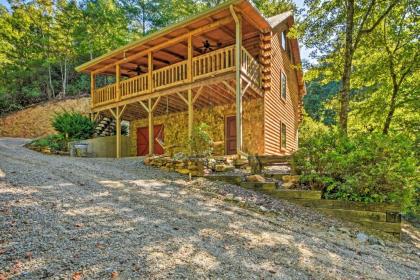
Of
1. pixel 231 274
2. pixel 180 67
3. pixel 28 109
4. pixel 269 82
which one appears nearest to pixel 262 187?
pixel 231 274

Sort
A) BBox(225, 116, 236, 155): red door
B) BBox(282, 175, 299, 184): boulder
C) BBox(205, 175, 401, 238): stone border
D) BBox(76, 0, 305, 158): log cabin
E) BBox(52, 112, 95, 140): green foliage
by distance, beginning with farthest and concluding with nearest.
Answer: BBox(52, 112, 95, 140): green foliage
BBox(225, 116, 236, 155): red door
BBox(76, 0, 305, 158): log cabin
BBox(282, 175, 299, 184): boulder
BBox(205, 175, 401, 238): stone border

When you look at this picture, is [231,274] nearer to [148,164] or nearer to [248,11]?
[148,164]

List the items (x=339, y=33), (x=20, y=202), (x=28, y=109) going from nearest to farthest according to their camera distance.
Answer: (x=20, y=202) < (x=339, y=33) < (x=28, y=109)

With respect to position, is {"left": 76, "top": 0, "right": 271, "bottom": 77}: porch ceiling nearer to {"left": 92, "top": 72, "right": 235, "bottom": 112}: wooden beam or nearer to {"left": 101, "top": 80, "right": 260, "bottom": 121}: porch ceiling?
→ {"left": 92, "top": 72, "right": 235, "bottom": 112}: wooden beam

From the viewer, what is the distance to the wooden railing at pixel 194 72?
928 centimetres

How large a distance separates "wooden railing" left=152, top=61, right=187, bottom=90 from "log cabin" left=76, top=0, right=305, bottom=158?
0.04 m

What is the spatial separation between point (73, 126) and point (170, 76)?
584cm

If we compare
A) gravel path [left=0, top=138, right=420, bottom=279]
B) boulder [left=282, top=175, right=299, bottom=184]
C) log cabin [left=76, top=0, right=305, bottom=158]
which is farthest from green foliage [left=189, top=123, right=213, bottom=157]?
boulder [left=282, top=175, right=299, bottom=184]

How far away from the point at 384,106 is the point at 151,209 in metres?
11.1

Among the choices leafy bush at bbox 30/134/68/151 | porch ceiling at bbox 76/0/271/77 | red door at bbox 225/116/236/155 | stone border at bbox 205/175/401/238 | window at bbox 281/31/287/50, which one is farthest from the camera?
window at bbox 281/31/287/50

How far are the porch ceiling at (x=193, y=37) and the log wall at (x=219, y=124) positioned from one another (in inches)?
107

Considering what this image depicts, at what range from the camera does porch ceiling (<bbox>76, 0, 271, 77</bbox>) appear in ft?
29.2

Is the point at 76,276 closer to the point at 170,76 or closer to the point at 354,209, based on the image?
the point at 354,209

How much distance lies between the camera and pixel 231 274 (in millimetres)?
2564
